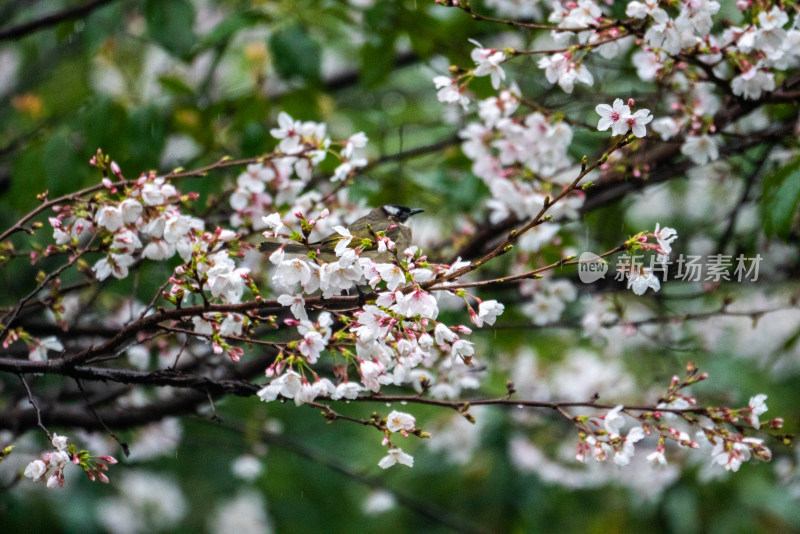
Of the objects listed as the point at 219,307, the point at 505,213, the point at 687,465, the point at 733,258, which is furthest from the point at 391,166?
the point at 687,465

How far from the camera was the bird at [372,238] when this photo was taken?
1.94 meters

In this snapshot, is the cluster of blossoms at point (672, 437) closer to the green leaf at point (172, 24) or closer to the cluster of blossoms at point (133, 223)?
the cluster of blossoms at point (133, 223)

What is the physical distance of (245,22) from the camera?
3.32 meters

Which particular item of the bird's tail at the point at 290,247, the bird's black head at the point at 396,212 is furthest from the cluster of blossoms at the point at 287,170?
the bird's tail at the point at 290,247

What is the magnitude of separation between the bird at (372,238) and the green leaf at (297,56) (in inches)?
33.8

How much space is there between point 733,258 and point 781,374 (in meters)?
3.42

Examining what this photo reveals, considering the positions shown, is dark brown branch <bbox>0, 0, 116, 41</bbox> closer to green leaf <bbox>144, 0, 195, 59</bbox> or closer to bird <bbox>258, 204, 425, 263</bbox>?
green leaf <bbox>144, 0, 195, 59</bbox>

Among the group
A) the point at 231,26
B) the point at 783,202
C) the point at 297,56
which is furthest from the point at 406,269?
the point at 231,26

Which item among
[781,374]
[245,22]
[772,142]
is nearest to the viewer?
[772,142]

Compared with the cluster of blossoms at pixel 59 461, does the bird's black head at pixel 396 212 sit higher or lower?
lower

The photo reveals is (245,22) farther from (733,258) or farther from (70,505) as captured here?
(70,505)

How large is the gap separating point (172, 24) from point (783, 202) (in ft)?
8.05

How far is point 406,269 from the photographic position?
168cm

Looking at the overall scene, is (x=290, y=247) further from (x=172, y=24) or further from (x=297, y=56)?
(x=172, y=24)
